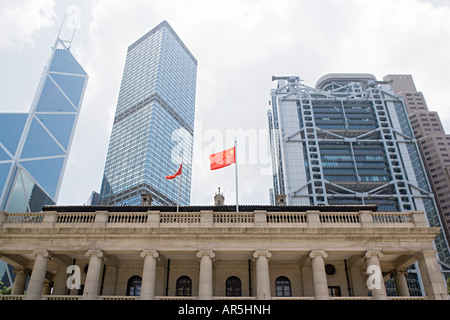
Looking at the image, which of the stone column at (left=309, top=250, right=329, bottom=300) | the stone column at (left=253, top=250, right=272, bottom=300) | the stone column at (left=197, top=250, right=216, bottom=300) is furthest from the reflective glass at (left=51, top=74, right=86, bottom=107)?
the stone column at (left=309, top=250, right=329, bottom=300)

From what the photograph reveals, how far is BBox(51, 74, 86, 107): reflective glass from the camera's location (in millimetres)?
183625

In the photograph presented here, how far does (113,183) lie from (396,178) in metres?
137

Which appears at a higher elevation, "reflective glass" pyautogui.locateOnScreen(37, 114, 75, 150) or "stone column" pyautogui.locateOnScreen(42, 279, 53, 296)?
"reflective glass" pyautogui.locateOnScreen(37, 114, 75, 150)

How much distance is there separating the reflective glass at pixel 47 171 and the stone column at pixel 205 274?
156 m

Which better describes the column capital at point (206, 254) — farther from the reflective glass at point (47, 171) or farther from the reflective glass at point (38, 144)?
the reflective glass at point (47, 171)

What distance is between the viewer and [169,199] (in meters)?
183

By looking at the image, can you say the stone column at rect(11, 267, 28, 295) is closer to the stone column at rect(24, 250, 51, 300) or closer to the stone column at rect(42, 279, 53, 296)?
the stone column at rect(42, 279, 53, 296)

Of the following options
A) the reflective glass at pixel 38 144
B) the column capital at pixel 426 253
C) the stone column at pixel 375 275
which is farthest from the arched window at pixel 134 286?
the reflective glass at pixel 38 144

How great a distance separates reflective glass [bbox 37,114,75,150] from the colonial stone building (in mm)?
160488

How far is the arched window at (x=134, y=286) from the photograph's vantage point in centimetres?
2677

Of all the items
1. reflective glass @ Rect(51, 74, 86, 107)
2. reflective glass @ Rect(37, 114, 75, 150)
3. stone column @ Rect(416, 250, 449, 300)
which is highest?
reflective glass @ Rect(51, 74, 86, 107)

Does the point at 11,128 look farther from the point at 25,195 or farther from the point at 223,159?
the point at 223,159

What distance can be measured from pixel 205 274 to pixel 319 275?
25.5 ft
